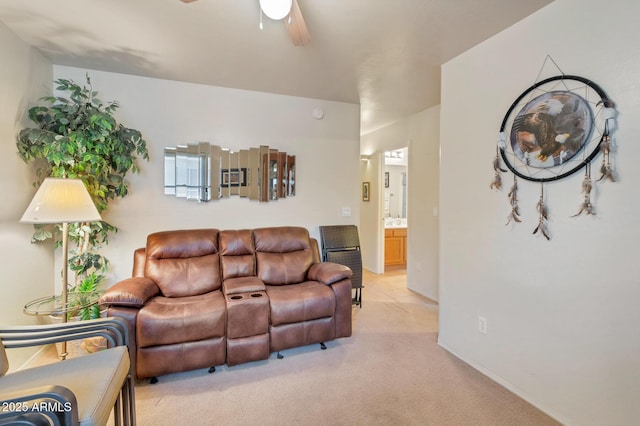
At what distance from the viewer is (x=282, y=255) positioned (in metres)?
3.01

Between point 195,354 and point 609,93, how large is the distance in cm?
305

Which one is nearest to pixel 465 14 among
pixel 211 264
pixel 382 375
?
pixel 382 375

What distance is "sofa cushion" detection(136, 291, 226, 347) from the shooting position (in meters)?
2.02

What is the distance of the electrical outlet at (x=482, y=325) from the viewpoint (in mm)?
2207

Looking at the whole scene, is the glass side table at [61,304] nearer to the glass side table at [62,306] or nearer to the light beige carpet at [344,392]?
the glass side table at [62,306]

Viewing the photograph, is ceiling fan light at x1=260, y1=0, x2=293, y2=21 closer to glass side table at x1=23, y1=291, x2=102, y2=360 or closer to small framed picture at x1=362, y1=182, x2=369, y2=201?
glass side table at x1=23, y1=291, x2=102, y2=360

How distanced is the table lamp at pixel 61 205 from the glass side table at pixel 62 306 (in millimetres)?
18

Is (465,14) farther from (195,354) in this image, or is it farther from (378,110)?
(195,354)

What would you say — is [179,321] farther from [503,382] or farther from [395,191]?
[395,191]

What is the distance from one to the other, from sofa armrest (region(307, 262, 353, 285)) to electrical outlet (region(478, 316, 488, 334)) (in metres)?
1.10

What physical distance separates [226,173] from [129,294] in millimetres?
1587

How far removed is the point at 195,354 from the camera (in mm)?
2129

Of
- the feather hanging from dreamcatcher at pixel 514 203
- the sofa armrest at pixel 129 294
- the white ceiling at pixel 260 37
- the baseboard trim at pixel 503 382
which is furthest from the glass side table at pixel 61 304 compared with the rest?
the feather hanging from dreamcatcher at pixel 514 203

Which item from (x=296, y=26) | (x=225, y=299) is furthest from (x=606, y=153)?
(x=225, y=299)
